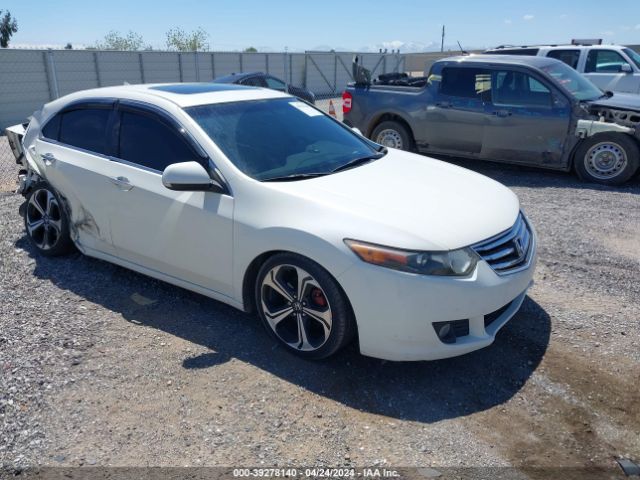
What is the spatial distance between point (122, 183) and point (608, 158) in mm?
6565

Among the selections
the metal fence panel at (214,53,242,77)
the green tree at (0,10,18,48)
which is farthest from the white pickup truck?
the green tree at (0,10,18,48)

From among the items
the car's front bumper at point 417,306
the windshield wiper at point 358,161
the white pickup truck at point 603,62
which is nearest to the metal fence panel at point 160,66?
the white pickup truck at point 603,62

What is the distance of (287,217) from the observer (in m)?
3.31

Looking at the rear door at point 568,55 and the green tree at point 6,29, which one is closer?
the rear door at point 568,55

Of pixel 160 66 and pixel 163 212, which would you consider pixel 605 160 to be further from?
pixel 160 66

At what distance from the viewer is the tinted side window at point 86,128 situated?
4.43 m

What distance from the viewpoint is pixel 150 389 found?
3.27 meters

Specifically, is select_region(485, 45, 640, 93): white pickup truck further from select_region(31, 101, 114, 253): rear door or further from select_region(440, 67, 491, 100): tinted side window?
select_region(31, 101, 114, 253): rear door

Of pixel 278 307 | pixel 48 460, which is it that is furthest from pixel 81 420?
pixel 278 307

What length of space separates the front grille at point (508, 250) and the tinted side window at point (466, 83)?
5.22 m

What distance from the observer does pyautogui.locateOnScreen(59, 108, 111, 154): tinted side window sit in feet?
14.5

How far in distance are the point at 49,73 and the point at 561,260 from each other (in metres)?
17.3

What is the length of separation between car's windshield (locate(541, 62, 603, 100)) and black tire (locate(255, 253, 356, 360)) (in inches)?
245

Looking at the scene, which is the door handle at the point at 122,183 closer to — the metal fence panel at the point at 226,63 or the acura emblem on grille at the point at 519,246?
the acura emblem on grille at the point at 519,246
